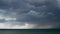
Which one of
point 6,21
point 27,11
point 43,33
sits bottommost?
point 43,33

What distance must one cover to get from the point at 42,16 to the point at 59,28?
301 millimetres

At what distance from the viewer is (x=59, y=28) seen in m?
1.91

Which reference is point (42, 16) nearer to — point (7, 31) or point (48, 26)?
point (48, 26)

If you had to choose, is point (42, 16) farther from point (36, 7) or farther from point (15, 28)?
point (15, 28)

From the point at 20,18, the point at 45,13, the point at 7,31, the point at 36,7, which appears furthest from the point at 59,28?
the point at 7,31

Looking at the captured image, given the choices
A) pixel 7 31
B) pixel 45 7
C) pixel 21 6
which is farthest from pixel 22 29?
pixel 45 7

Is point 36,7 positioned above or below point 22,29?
above

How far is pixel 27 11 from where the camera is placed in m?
1.94

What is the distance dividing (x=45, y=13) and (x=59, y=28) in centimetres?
30

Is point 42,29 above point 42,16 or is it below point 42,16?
below

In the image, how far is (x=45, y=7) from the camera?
1.94 m

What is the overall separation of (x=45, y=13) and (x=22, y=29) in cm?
41

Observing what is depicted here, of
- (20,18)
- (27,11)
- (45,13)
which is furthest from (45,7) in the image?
(20,18)

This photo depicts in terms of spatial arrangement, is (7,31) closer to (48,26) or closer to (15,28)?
(15,28)
